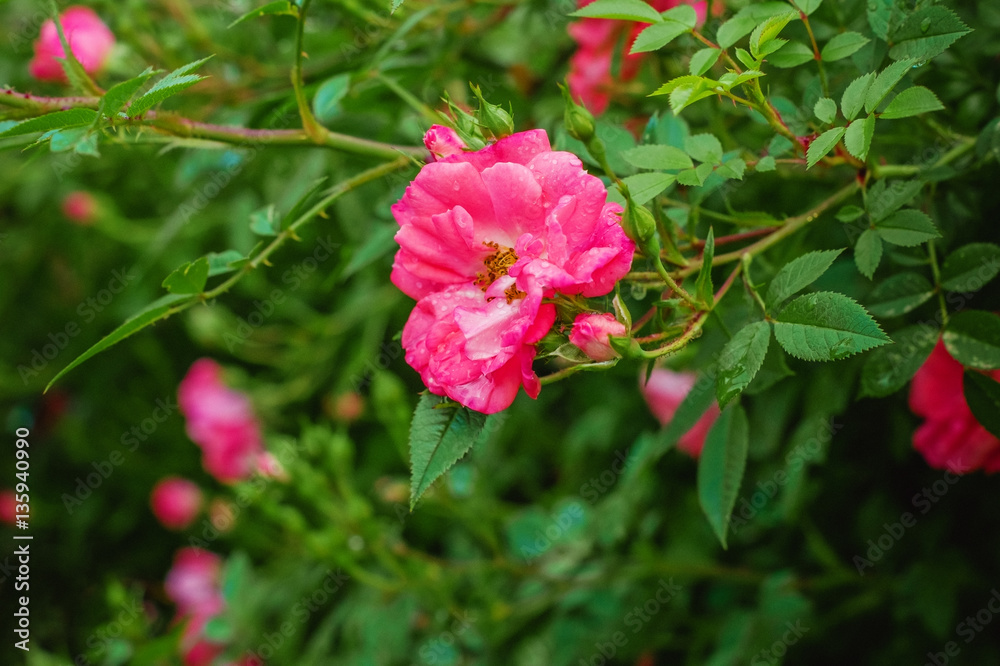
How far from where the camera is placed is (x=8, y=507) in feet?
8.22

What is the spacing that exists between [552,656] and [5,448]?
7.42 feet

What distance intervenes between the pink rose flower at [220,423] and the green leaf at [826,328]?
5.31 ft

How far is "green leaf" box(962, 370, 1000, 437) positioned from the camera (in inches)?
24.0

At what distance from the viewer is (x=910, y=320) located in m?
0.76

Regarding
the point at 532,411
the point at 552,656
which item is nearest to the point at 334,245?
the point at 532,411

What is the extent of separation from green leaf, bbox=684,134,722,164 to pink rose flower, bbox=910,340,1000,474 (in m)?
0.33

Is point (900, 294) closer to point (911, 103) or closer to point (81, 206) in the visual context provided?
point (911, 103)

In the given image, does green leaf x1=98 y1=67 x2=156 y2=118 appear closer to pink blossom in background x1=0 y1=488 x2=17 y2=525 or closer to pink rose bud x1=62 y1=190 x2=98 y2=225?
pink rose bud x1=62 y1=190 x2=98 y2=225

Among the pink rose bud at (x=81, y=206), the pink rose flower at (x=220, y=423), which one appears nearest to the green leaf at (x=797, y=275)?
the pink rose flower at (x=220, y=423)

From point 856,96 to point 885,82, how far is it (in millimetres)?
21

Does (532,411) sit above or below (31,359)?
above

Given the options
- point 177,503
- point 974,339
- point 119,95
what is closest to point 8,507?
point 177,503

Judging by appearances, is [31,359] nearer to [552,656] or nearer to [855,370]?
[552,656]

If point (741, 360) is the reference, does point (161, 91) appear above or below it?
above
